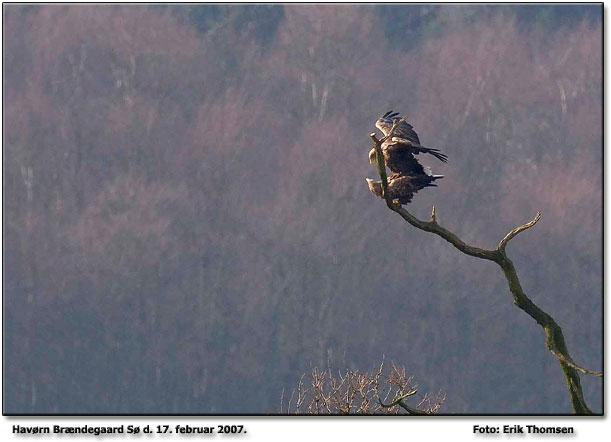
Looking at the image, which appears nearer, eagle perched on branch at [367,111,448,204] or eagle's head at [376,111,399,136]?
eagle perched on branch at [367,111,448,204]

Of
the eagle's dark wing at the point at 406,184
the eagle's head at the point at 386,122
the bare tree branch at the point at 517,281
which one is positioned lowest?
the bare tree branch at the point at 517,281

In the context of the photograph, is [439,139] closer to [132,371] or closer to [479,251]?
[132,371]

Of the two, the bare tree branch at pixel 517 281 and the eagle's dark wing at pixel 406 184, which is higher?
the eagle's dark wing at pixel 406 184

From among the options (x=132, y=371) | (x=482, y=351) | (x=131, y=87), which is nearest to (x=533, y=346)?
(x=482, y=351)

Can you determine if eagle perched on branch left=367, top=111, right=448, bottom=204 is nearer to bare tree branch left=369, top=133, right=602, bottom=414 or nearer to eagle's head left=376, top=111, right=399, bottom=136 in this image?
eagle's head left=376, top=111, right=399, bottom=136

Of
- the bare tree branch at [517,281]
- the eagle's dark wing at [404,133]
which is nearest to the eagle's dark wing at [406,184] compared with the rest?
the eagle's dark wing at [404,133]

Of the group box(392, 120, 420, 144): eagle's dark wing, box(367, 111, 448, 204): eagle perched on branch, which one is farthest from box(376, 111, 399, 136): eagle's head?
box(367, 111, 448, 204): eagle perched on branch

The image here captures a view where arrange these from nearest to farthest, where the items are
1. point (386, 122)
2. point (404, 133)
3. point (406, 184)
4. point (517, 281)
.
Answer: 1. point (517, 281)
2. point (406, 184)
3. point (404, 133)
4. point (386, 122)

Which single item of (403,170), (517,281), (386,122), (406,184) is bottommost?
(517,281)

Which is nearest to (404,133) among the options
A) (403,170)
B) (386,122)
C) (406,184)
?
(386,122)

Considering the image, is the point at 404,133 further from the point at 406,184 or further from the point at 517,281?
the point at 517,281

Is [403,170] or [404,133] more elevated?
[404,133]

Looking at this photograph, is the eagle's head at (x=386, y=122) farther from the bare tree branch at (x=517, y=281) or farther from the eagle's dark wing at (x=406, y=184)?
the bare tree branch at (x=517, y=281)

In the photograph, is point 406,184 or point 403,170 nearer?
point 406,184
